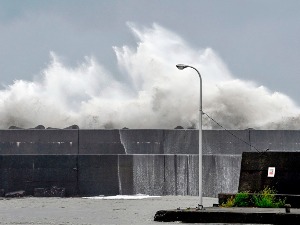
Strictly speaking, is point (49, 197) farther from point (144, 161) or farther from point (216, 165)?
point (216, 165)

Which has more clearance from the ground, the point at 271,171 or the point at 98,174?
the point at 98,174

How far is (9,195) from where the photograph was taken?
63.7 meters

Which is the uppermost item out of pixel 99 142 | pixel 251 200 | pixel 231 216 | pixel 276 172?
pixel 99 142

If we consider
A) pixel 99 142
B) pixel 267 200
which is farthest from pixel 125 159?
pixel 267 200

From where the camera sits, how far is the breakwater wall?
6178cm

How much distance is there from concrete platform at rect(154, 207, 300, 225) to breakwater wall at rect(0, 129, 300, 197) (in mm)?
28121

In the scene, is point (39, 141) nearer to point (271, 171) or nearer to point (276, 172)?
point (271, 171)

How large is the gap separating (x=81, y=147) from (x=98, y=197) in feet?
17.2

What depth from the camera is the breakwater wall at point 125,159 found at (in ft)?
203

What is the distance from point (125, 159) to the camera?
6294 cm

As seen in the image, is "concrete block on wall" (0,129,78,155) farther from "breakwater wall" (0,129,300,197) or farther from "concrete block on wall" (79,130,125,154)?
"concrete block on wall" (79,130,125,154)

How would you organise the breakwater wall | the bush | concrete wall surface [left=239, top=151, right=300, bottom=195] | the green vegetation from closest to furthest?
the bush, the green vegetation, concrete wall surface [left=239, top=151, right=300, bottom=195], the breakwater wall

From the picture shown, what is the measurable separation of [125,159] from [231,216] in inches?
1338

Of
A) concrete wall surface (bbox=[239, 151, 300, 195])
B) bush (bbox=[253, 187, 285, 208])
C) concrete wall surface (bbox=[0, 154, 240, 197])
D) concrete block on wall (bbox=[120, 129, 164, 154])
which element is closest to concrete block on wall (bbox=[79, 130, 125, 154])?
concrete block on wall (bbox=[120, 129, 164, 154])
